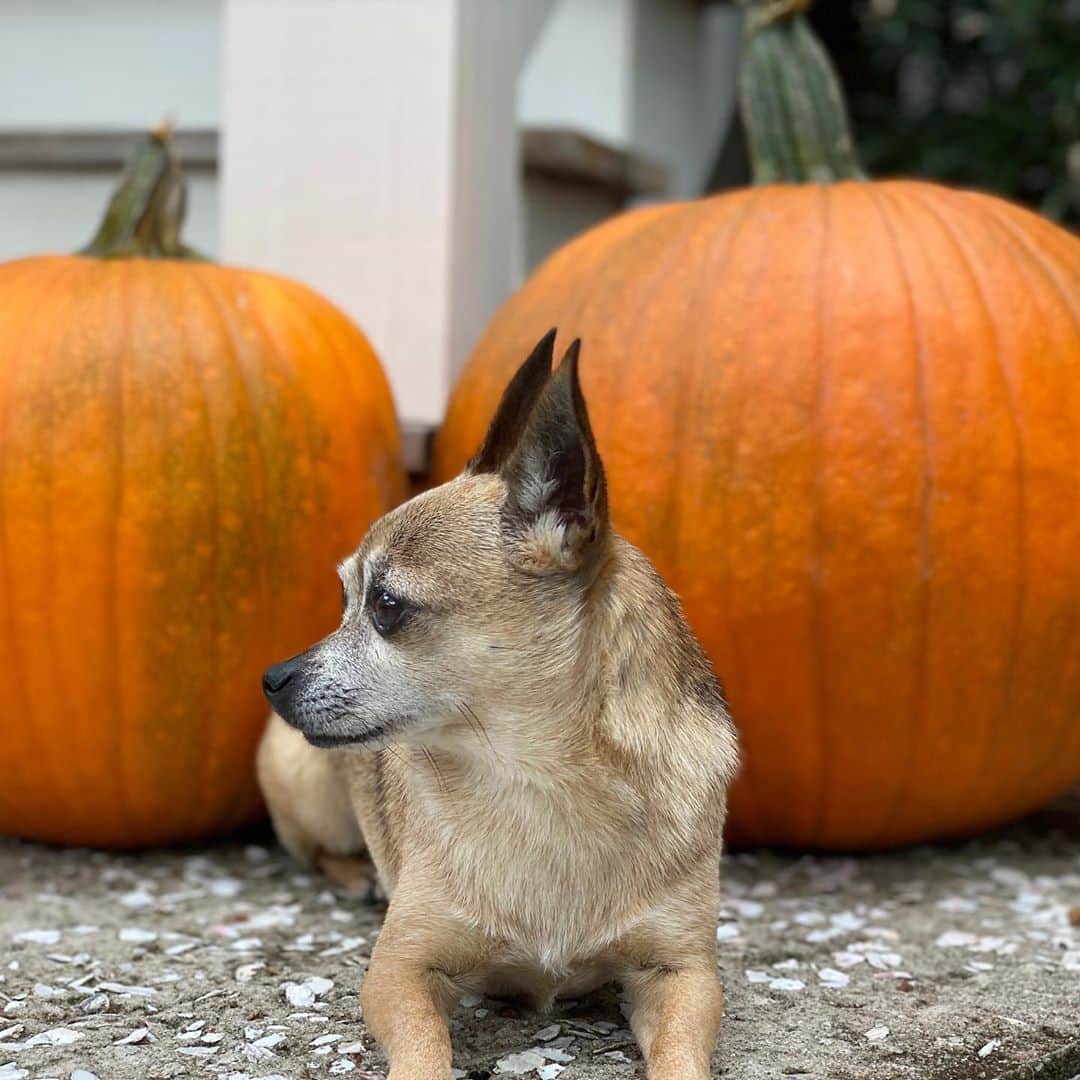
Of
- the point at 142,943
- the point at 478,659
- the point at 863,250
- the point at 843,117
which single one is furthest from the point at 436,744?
the point at 843,117

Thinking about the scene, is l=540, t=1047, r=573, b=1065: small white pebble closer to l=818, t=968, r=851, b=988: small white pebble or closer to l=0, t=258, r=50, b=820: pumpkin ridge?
l=818, t=968, r=851, b=988: small white pebble

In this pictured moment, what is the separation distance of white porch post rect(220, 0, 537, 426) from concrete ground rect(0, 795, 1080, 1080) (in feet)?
4.57

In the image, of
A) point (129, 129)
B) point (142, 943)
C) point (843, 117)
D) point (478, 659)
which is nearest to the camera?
point (478, 659)

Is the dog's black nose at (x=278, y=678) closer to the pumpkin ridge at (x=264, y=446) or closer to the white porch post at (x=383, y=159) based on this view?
the pumpkin ridge at (x=264, y=446)

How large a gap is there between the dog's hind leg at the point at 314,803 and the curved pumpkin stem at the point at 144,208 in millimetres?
1088

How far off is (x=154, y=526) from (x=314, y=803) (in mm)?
626

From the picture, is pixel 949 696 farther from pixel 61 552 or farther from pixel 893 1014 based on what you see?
pixel 61 552

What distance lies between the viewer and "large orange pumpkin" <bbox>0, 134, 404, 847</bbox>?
289 cm

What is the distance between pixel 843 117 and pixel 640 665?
1.75 m

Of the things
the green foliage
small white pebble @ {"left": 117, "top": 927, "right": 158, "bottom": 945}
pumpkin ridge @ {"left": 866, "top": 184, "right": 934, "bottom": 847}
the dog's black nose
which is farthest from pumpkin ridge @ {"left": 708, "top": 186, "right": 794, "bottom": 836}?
the green foliage

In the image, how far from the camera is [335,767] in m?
2.93

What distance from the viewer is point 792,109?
131 inches

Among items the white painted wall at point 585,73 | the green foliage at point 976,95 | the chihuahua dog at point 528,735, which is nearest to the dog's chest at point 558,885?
the chihuahua dog at point 528,735

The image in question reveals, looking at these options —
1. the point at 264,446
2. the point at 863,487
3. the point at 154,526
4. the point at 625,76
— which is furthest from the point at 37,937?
the point at 625,76
